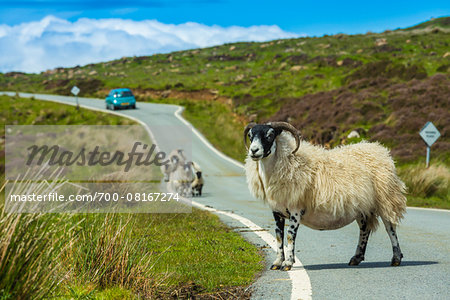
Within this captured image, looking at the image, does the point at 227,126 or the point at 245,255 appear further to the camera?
the point at 227,126

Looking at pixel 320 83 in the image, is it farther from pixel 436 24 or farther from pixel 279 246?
pixel 436 24

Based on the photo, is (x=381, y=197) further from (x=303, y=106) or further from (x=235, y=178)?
(x=303, y=106)

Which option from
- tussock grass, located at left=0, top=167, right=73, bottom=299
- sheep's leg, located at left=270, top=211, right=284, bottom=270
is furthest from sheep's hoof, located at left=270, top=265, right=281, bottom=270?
tussock grass, located at left=0, top=167, right=73, bottom=299

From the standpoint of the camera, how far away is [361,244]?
7.47 m

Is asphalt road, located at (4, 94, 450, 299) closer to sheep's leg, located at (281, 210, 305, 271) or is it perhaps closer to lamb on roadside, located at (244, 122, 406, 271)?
sheep's leg, located at (281, 210, 305, 271)

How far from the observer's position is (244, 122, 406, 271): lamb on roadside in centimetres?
698

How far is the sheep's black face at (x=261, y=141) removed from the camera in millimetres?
6500

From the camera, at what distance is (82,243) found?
5.74 metres

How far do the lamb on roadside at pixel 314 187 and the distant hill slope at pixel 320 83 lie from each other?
17.5 meters

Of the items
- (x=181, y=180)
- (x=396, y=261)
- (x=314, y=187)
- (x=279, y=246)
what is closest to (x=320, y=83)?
(x=181, y=180)

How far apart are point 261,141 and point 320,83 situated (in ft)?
155

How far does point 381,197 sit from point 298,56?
71223mm

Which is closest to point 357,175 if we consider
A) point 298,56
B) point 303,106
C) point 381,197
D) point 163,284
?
point 381,197

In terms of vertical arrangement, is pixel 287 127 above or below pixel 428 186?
above
